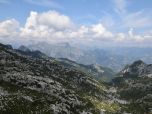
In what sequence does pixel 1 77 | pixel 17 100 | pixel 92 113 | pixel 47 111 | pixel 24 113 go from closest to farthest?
pixel 24 113, pixel 17 100, pixel 47 111, pixel 1 77, pixel 92 113

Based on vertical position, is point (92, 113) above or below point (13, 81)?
below

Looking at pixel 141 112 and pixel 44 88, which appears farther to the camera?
pixel 141 112

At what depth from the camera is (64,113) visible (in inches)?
4035

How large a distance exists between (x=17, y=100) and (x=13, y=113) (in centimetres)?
1674

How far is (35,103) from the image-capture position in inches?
3597

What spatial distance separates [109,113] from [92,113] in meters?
41.8

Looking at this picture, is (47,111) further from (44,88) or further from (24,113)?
(44,88)

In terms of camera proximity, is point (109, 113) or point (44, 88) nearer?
point (44, 88)

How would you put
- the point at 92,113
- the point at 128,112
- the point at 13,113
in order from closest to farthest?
the point at 13,113
the point at 92,113
the point at 128,112

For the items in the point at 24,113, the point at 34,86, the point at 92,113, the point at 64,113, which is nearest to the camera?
the point at 24,113

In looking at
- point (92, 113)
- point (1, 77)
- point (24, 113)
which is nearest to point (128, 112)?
point (92, 113)

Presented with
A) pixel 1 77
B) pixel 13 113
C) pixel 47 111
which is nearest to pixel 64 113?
pixel 47 111

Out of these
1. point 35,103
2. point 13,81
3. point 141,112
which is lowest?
point 141,112

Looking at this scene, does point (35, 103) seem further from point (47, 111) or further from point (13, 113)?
point (13, 113)
